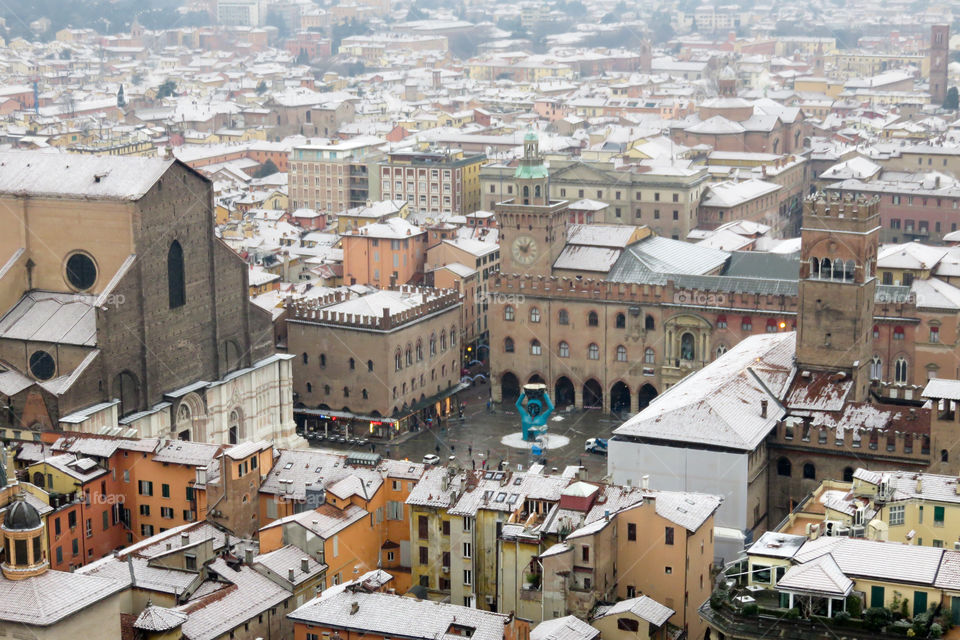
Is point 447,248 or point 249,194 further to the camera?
point 249,194

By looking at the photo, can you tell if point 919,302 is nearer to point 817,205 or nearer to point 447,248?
point 817,205

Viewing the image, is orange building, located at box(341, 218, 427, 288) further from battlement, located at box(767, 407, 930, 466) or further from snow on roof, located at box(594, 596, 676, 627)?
snow on roof, located at box(594, 596, 676, 627)

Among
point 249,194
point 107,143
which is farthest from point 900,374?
point 107,143

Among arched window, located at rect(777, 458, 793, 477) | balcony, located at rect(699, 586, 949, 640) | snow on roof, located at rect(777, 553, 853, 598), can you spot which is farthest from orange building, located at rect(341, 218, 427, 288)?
snow on roof, located at rect(777, 553, 853, 598)

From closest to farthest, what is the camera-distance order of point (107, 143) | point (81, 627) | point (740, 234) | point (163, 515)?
1. point (81, 627)
2. point (163, 515)
3. point (740, 234)
4. point (107, 143)

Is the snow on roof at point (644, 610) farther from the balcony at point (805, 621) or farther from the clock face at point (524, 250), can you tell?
the clock face at point (524, 250)
